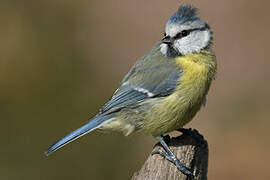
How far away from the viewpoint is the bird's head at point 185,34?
3.07m

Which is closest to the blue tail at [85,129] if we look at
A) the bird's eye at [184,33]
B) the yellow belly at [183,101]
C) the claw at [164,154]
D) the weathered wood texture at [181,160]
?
the yellow belly at [183,101]

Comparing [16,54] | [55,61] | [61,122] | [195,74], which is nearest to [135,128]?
[195,74]

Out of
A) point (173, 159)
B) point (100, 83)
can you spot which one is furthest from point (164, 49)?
point (100, 83)

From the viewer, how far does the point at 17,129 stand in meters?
3.61

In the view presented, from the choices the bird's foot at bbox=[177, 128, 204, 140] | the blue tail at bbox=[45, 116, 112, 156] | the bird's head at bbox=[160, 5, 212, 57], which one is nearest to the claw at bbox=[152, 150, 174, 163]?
the bird's foot at bbox=[177, 128, 204, 140]

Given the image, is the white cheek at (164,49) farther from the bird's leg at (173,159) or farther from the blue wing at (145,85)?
the bird's leg at (173,159)

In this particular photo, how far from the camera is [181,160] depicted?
8.01ft

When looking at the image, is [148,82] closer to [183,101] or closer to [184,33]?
[183,101]

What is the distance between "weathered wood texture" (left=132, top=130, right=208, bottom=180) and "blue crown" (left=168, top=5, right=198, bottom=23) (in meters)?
0.73

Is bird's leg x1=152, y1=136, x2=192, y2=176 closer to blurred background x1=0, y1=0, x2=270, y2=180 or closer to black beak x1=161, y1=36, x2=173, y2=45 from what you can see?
black beak x1=161, y1=36, x2=173, y2=45

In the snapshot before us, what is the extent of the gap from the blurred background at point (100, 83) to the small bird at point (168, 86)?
0.58 metres

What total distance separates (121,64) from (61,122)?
2.93 m

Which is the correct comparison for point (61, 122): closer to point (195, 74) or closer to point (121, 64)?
point (195, 74)

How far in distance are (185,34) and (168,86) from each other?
1.19 ft
